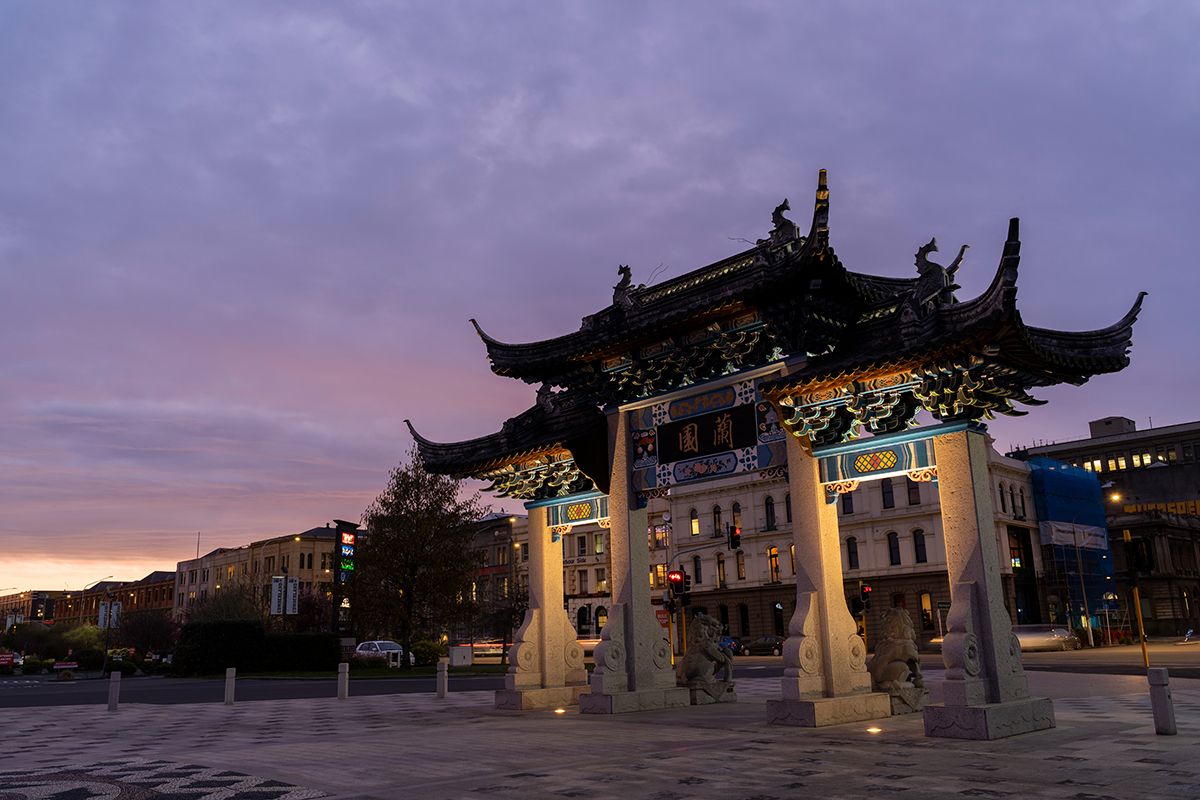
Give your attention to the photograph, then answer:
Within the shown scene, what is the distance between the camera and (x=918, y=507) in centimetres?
5344

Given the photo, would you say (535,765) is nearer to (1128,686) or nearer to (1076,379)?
(1076,379)

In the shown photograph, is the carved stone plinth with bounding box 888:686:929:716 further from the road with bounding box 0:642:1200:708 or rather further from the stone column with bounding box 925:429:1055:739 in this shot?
the road with bounding box 0:642:1200:708

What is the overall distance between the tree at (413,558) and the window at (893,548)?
26296 mm

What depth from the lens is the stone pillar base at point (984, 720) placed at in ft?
36.9

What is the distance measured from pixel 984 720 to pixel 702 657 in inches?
288

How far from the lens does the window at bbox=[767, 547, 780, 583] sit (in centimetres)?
5872

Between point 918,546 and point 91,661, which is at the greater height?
point 918,546

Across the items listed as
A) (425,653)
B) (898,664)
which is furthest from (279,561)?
(898,664)

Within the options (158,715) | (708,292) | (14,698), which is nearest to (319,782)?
(708,292)

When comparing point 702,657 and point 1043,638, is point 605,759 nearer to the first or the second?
point 702,657

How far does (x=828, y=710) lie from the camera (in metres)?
13.3

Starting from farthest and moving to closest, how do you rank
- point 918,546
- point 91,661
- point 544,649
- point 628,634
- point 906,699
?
point 91,661 < point 918,546 < point 544,649 < point 628,634 < point 906,699

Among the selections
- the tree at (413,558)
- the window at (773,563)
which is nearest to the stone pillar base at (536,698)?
the tree at (413,558)

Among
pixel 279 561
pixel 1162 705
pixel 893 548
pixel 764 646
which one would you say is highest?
pixel 279 561
